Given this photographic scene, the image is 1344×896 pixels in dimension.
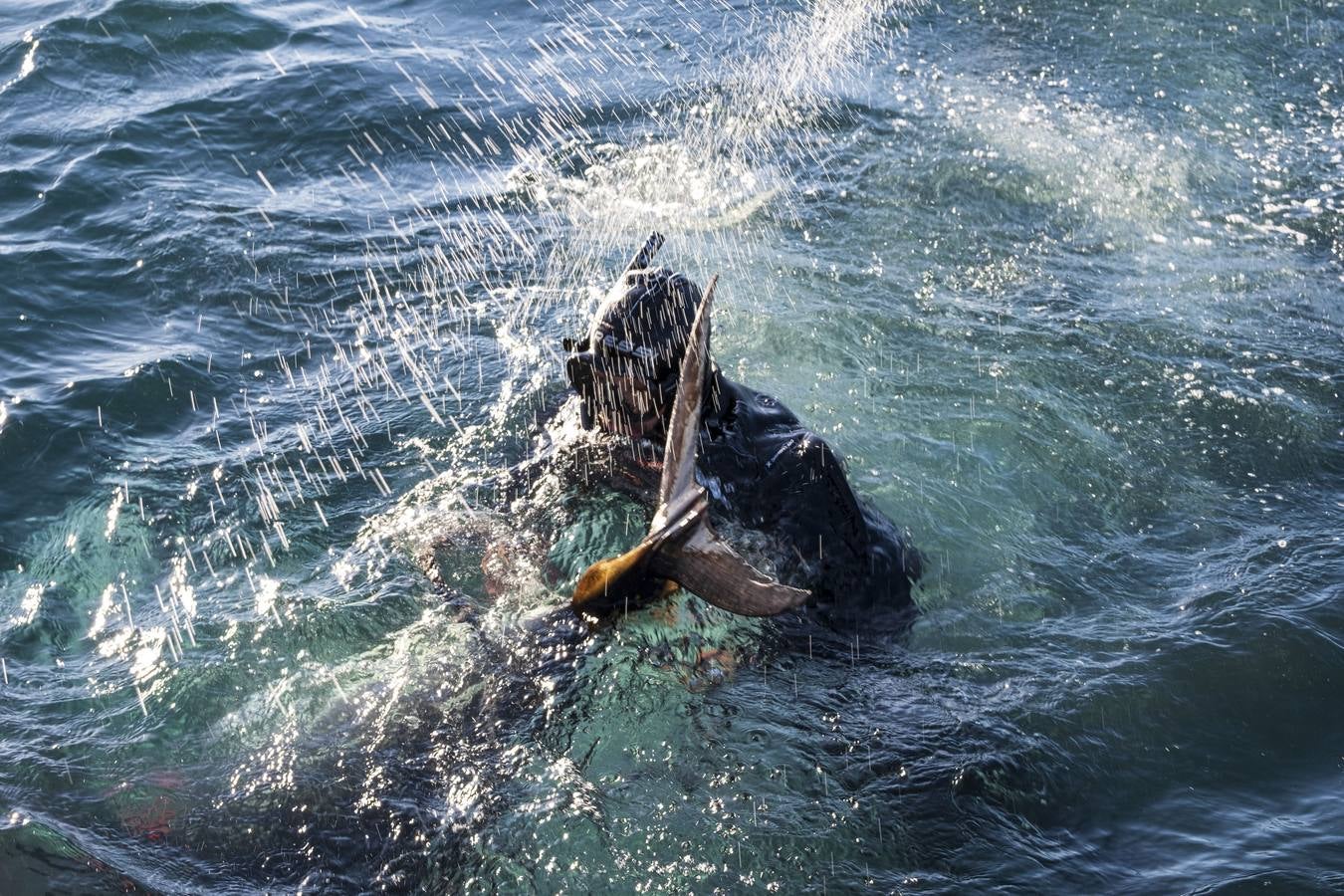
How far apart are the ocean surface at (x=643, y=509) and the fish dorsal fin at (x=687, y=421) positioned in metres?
1.02

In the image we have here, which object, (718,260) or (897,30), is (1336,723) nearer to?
(718,260)

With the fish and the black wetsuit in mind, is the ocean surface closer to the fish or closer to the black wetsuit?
the black wetsuit

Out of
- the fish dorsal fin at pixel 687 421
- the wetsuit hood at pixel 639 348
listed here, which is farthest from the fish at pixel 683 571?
the wetsuit hood at pixel 639 348

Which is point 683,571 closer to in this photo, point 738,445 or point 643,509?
point 738,445

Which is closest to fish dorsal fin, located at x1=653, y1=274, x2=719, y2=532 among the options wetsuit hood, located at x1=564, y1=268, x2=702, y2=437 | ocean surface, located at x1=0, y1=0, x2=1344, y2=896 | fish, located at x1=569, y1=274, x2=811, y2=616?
fish, located at x1=569, y1=274, x2=811, y2=616

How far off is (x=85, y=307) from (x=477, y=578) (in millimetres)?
3928

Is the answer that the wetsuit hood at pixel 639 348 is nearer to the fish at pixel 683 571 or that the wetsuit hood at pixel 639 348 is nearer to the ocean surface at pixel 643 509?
the ocean surface at pixel 643 509

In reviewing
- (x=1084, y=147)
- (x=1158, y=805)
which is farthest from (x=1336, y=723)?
(x=1084, y=147)

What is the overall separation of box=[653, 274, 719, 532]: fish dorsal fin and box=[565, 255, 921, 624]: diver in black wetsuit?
702mm

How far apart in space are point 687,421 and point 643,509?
1.26 metres

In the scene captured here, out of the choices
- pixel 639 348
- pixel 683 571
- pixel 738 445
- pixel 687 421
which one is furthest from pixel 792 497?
pixel 683 571

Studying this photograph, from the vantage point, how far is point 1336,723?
4613 millimetres

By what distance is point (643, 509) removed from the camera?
184 inches

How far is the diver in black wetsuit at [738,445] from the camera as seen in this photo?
13.9 ft
